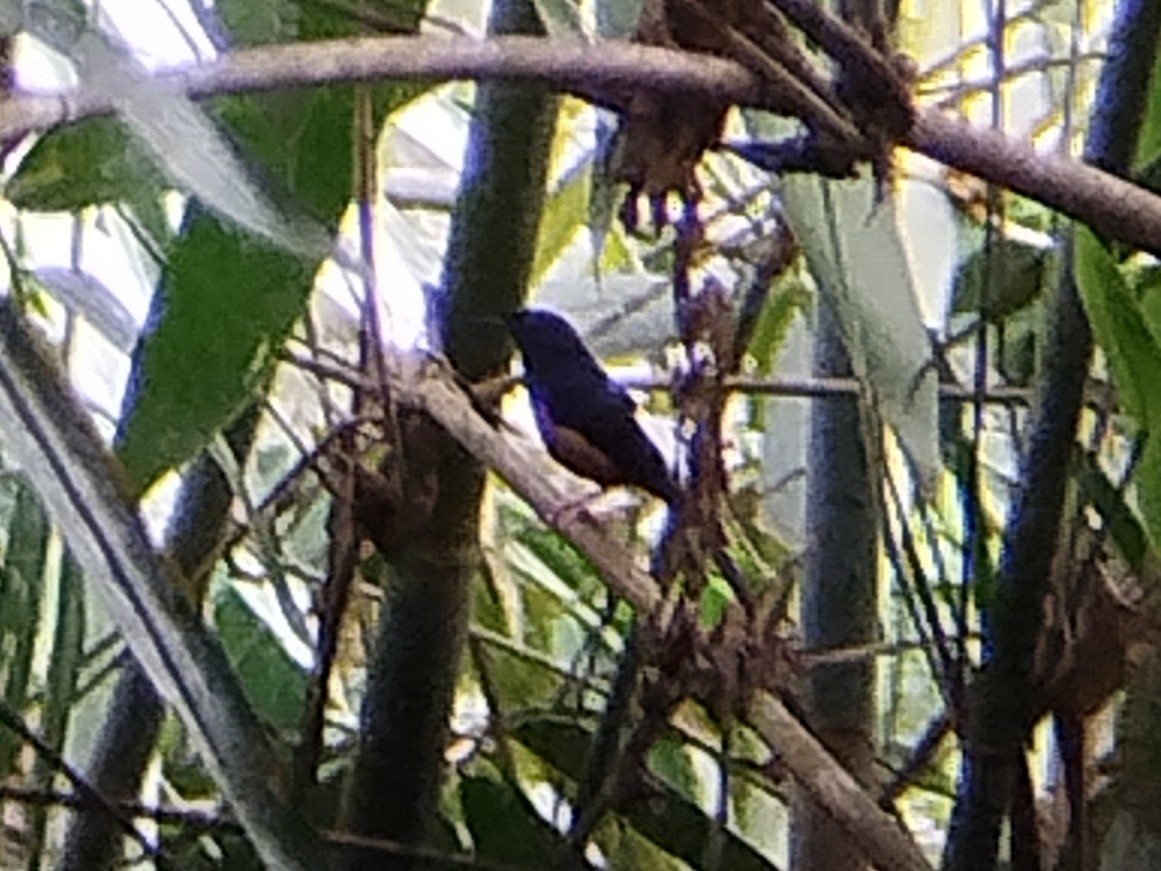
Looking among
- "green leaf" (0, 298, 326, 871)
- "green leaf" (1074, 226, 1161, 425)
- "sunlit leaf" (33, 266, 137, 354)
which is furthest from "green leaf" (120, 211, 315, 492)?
"sunlit leaf" (33, 266, 137, 354)

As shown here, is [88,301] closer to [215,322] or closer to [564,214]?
[564,214]

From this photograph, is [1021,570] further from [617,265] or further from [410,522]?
[617,265]

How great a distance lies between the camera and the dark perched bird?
0.41 metres

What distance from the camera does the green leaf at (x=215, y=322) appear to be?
0.41 m

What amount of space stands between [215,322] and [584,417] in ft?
0.24

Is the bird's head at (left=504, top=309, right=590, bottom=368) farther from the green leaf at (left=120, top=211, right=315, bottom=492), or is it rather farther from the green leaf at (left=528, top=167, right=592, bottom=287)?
the green leaf at (left=528, top=167, right=592, bottom=287)

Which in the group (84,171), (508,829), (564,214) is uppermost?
(564,214)

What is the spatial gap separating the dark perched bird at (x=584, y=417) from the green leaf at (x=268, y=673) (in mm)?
215

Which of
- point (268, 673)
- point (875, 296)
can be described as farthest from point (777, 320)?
point (875, 296)

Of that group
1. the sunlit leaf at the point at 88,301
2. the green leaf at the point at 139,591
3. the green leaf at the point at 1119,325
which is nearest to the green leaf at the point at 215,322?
the green leaf at the point at 139,591

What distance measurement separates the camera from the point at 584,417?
42 cm

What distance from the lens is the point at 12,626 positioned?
0.55 m

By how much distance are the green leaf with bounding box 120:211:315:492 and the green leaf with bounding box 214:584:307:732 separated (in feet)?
0.72

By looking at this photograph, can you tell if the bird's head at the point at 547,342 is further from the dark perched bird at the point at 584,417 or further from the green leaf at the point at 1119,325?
the green leaf at the point at 1119,325
